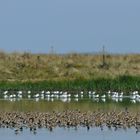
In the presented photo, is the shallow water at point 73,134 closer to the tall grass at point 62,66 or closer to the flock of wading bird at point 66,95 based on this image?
the flock of wading bird at point 66,95

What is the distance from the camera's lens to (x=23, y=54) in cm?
7481

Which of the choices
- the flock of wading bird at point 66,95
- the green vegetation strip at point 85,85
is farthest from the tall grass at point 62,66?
the flock of wading bird at point 66,95

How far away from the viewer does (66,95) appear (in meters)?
47.5

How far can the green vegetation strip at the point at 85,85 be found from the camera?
2070 inches

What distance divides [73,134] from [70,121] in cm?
247

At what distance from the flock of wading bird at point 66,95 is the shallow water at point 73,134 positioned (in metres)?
15.5

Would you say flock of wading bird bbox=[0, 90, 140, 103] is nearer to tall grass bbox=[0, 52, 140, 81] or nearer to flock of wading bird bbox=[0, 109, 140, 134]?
tall grass bbox=[0, 52, 140, 81]

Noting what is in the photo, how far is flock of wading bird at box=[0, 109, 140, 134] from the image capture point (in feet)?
96.8

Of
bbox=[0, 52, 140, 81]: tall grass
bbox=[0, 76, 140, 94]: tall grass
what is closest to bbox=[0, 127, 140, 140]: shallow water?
bbox=[0, 76, 140, 94]: tall grass

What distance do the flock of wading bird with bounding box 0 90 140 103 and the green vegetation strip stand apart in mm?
1811

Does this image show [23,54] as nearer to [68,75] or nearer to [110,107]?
[68,75]

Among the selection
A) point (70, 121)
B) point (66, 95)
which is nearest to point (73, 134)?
point (70, 121)

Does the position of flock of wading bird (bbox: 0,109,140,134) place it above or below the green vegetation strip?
above

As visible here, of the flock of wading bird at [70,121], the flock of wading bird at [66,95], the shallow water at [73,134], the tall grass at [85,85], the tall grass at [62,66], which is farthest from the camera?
the tall grass at [62,66]
